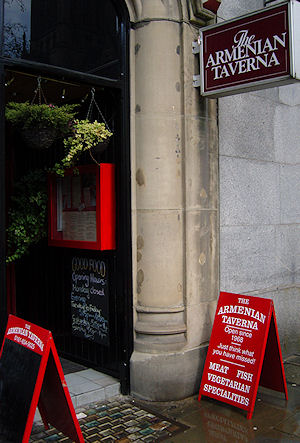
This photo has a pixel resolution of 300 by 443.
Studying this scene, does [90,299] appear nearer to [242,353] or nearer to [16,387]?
[242,353]

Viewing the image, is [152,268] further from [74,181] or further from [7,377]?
[7,377]

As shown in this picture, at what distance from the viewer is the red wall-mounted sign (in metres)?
4.67

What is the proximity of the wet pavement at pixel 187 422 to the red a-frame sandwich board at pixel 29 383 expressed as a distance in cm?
50

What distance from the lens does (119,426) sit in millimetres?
4590

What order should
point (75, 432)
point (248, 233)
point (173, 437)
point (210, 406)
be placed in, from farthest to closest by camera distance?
point (248, 233)
point (210, 406)
point (173, 437)
point (75, 432)

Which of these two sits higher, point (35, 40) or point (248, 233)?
point (35, 40)

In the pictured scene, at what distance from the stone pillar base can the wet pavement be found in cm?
9

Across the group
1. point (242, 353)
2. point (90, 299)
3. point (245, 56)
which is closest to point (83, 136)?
point (245, 56)

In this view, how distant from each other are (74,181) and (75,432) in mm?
2946

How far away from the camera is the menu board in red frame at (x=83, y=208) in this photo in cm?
539

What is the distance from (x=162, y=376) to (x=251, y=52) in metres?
3.48

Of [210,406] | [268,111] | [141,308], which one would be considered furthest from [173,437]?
[268,111]

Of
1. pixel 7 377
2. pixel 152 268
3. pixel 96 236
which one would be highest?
pixel 96 236

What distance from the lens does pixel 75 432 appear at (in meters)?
3.89
